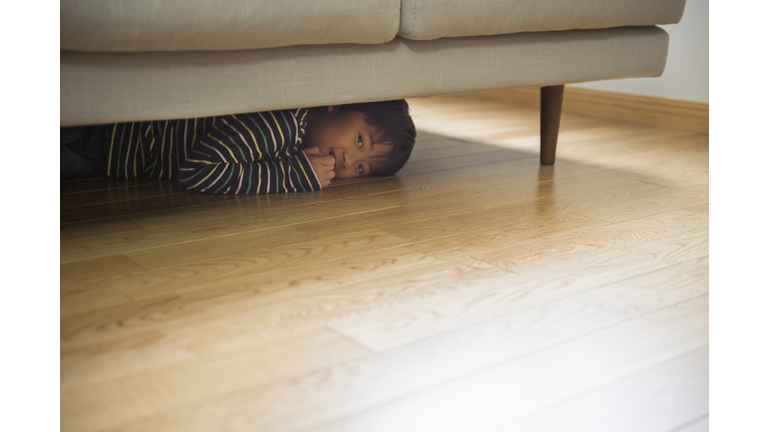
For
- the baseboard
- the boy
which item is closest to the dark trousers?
the boy

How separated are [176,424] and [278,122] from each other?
0.89m

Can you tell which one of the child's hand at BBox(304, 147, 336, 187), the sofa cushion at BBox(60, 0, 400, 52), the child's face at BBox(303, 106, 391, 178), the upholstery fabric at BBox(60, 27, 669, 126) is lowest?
the child's hand at BBox(304, 147, 336, 187)

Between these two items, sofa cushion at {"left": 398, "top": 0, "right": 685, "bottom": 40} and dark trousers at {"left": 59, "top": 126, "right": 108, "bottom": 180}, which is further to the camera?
dark trousers at {"left": 59, "top": 126, "right": 108, "bottom": 180}

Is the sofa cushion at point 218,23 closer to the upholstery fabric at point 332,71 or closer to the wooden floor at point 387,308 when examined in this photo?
the upholstery fabric at point 332,71

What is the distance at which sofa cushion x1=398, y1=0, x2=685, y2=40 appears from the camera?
3.91ft

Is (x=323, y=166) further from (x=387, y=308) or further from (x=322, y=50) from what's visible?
(x=387, y=308)

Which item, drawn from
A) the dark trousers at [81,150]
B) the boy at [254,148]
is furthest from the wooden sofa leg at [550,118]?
the dark trousers at [81,150]

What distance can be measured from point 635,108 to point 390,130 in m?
1.26

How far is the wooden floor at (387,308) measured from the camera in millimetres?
623

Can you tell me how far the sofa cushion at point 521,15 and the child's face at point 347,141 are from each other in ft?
1.01

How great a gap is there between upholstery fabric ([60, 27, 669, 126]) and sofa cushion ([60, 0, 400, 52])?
0.04m

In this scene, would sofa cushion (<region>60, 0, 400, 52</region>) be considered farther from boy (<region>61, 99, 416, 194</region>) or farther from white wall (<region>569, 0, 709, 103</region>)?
white wall (<region>569, 0, 709, 103</region>)
